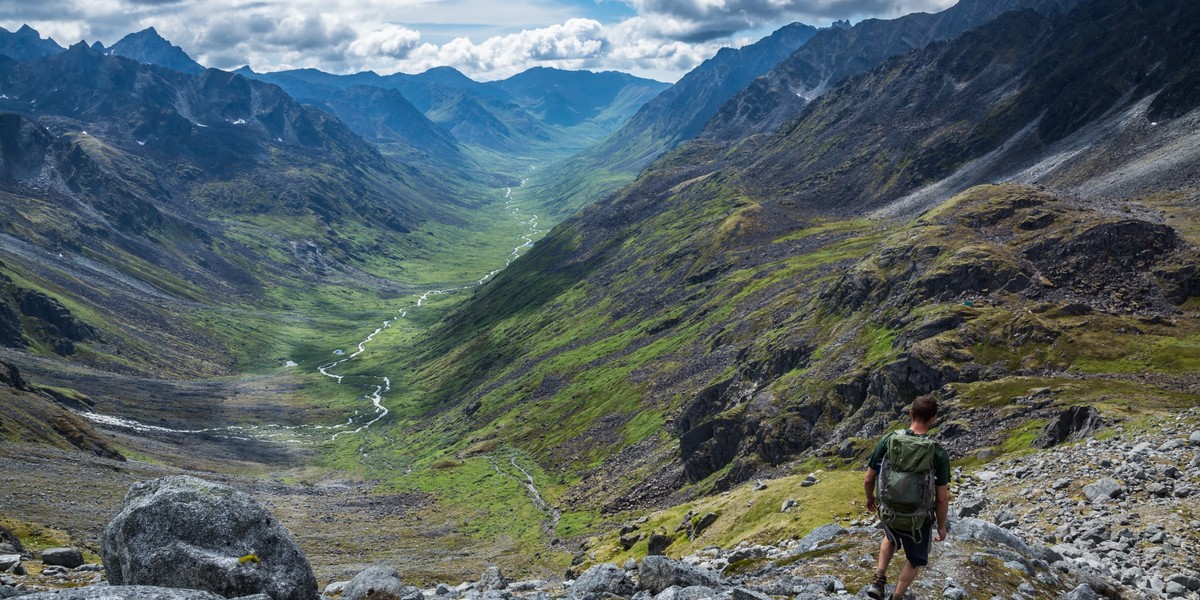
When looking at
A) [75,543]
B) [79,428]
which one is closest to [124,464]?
[79,428]

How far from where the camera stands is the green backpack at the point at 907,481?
67.7 ft

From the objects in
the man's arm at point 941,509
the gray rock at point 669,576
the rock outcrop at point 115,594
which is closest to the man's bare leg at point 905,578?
the man's arm at point 941,509

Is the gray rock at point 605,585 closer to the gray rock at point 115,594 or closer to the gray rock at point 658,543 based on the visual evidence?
the gray rock at point 115,594

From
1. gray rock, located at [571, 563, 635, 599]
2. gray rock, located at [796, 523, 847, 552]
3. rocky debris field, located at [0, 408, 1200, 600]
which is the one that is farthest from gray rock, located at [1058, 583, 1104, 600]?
gray rock, located at [571, 563, 635, 599]

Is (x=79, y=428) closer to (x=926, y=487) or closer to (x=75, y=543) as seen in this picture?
(x=75, y=543)

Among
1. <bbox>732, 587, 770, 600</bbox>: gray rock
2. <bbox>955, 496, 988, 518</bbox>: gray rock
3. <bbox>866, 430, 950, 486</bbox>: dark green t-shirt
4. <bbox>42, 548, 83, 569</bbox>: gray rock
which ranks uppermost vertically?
<bbox>866, 430, 950, 486</bbox>: dark green t-shirt

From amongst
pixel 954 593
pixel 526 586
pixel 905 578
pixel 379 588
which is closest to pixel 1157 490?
pixel 954 593

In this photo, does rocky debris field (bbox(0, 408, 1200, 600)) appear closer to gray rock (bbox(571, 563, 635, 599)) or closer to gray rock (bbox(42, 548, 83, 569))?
gray rock (bbox(571, 563, 635, 599))

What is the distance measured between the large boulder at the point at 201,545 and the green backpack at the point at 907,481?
20.6m

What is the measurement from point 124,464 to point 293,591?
14313 cm

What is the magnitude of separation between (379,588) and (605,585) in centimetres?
890

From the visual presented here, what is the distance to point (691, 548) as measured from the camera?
69438 mm

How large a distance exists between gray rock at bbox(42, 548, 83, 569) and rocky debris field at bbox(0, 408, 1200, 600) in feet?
4.93

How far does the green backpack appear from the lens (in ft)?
67.7
